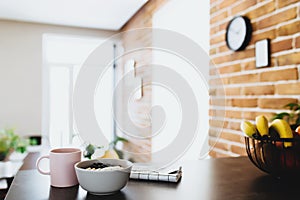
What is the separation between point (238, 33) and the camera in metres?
1.49

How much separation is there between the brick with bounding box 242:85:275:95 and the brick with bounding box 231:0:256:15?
1.41 ft

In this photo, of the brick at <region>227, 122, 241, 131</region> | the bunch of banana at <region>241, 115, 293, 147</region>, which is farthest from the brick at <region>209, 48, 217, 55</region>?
the bunch of banana at <region>241, 115, 293, 147</region>

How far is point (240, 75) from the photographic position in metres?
1.49

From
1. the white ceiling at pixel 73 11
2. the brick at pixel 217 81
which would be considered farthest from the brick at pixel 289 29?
the white ceiling at pixel 73 11

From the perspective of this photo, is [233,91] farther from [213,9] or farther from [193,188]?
[193,188]

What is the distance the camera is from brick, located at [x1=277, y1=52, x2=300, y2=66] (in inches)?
45.3

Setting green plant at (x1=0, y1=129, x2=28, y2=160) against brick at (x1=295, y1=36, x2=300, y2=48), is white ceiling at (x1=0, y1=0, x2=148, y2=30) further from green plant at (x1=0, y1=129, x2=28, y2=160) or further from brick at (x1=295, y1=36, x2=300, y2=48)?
brick at (x1=295, y1=36, x2=300, y2=48)

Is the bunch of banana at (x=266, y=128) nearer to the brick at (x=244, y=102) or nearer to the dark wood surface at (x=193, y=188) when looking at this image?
the dark wood surface at (x=193, y=188)

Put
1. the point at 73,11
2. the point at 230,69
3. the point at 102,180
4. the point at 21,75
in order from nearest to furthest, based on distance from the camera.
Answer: the point at 102,180, the point at 230,69, the point at 73,11, the point at 21,75

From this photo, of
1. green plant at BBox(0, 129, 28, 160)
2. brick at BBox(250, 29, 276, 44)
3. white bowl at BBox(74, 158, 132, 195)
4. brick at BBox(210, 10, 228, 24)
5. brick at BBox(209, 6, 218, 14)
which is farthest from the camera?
green plant at BBox(0, 129, 28, 160)

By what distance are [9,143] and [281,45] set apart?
3.03 metres

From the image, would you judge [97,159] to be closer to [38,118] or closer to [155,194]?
[155,194]

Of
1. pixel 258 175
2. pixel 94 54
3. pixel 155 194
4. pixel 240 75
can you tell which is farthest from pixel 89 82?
pixel 240 75

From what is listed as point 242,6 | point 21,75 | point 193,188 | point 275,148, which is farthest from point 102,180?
point 21,75
